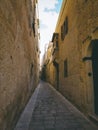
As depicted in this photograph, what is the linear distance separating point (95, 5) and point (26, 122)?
164 inches

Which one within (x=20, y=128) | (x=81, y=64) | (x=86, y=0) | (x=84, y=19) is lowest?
(x=20, y=128)

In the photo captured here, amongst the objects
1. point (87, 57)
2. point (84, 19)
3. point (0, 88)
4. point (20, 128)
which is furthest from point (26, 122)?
point (84, 19)

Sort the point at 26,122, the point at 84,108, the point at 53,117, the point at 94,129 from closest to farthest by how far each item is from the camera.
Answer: the point at 94,129 < the point at 26,122 < the point at 53,117 < the point at 84,108

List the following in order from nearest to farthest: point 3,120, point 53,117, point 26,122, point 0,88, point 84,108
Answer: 1. point 0,88
2. point 3,120
3. point 26,122
4. point 53,117
5. point 84,108

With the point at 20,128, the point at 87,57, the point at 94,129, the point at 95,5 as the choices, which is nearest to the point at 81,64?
the point at 87,57

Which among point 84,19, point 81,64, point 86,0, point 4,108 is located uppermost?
point 86,0

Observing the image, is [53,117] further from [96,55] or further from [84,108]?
[96,55]

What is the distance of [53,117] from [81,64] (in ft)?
7.37

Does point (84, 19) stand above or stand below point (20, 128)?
above

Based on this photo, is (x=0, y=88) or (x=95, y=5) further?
(x=95, y=5)

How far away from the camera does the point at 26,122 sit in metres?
5.30

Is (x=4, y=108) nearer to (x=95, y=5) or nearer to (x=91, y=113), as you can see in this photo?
(x=91, y=113)

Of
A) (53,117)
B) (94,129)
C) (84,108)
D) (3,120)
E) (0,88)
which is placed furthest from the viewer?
(84,108)

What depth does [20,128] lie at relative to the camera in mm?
4703
